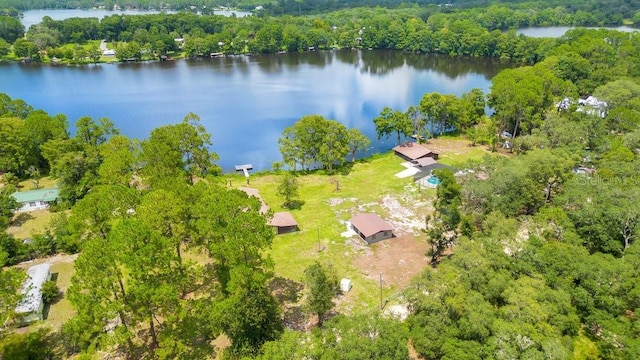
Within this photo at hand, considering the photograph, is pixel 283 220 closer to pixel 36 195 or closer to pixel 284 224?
pixel 284 224

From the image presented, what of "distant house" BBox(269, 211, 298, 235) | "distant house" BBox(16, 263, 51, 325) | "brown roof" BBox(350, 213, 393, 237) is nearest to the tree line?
"brown roof" BBox(350, 213, 393, 237)

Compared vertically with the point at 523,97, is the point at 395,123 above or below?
below

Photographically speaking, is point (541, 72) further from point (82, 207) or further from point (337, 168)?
point (82, 207)

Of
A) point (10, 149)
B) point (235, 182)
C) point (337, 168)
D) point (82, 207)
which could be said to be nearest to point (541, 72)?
point (337, 168)

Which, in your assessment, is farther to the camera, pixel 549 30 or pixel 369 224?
pixel 549 30

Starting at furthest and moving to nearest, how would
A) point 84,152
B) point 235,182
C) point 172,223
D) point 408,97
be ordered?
point 408,97, point 235,182, point 84,152, point 172,223

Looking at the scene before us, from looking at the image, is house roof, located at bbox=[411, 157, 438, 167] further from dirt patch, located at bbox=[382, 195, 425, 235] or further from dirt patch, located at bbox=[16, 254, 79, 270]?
dirt patch, located at bbox=[16, 254, 79, 270]

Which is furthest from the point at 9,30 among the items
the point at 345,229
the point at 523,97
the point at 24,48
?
the point at 523,97
